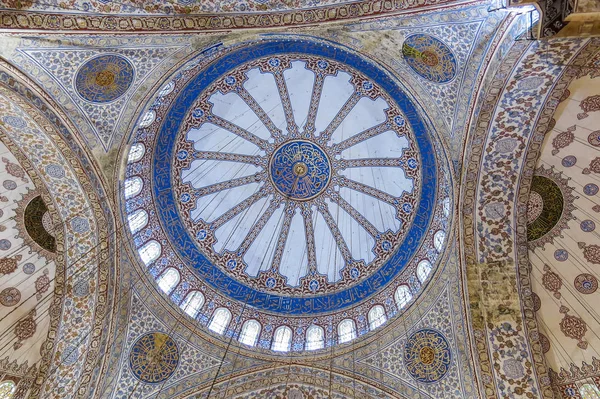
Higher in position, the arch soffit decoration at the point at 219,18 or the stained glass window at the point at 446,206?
the stained glass window at the point at 446,206

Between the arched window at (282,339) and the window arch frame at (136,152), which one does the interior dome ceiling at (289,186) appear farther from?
the arched window at (282,339)

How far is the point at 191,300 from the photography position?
31.1ft

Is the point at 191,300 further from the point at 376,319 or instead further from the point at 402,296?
the point at 402,296

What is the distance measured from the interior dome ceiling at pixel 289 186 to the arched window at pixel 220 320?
0.16 m

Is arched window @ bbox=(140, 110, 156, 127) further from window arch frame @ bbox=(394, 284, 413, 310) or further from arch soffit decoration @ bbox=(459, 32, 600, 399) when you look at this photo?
window arch frame @ bbox=(394, 284, 413, 310)

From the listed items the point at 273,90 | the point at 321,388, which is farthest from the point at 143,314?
the point at 273,90

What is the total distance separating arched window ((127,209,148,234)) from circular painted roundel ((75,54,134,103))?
103 inches

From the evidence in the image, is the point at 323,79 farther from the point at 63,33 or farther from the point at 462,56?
the point at 63,33

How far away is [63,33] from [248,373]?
6818 mm

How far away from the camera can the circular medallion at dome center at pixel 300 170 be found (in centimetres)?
1106

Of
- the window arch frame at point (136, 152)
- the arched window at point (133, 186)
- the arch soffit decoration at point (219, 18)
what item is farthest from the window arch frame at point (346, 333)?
the arch soffit decoration at point (219, 18)

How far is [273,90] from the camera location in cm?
1034

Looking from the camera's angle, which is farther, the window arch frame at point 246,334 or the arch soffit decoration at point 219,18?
the window arch frame at point 246,334

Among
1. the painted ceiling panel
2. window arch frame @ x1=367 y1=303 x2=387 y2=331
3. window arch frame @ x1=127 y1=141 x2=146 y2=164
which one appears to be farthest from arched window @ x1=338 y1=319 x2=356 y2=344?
window arch frame @ x1=127 y1=141 x2=146 y2=164
